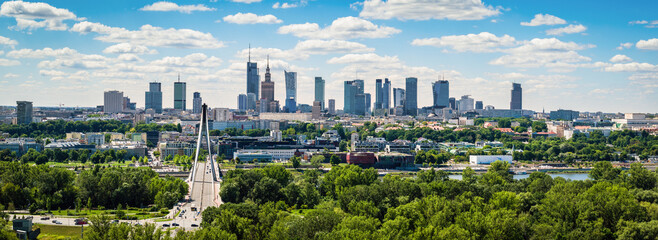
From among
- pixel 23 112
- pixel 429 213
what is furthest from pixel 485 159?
pixel 23 112

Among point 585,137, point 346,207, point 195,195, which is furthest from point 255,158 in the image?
point 585,137

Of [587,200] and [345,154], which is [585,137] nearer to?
[345,154]

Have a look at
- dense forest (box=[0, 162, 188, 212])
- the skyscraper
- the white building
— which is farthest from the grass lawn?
the skyscraper

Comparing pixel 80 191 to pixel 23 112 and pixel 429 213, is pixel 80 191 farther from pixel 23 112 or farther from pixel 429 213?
pixel 23 112

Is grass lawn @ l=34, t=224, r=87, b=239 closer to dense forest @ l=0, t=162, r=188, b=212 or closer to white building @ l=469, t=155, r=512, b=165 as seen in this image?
dense forest @ l=0, t=162, r=188, b=212

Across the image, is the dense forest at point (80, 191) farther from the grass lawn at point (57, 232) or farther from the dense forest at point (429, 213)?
the grass lawn at point (57, 232)

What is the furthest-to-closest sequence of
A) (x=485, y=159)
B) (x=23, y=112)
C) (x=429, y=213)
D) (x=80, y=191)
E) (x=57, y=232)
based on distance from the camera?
(x=23, y=112) → (x=485, y=159) → (x=80, y=191) → (x=429, y=213) → (x=57, y=232)
